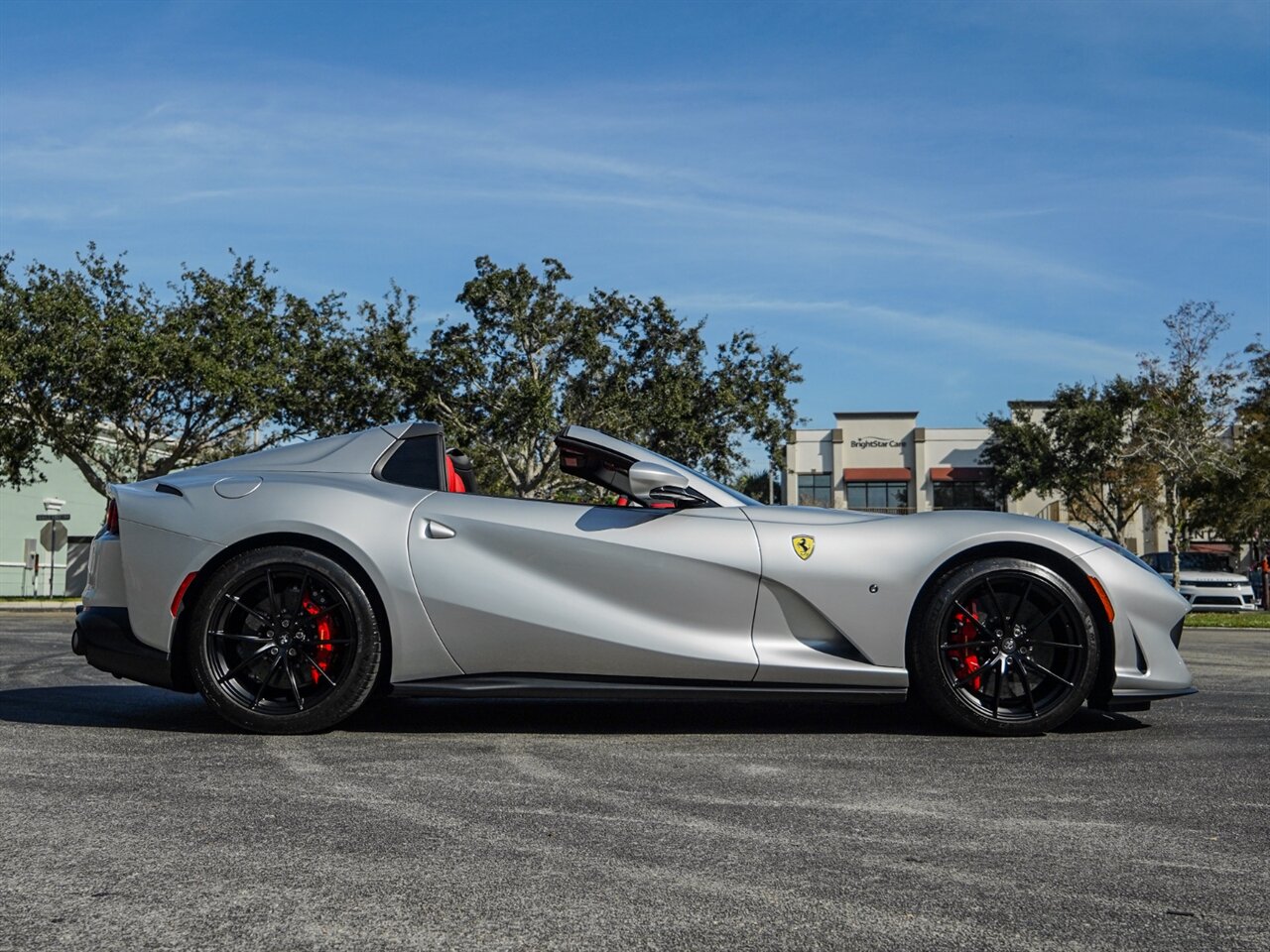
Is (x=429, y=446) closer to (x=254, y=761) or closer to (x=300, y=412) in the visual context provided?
(x=254, y=761)

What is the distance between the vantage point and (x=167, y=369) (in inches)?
1171

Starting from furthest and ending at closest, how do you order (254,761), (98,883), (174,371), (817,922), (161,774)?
(174,371) → (254,761) → (161,774) → (98,883) → (817,922)

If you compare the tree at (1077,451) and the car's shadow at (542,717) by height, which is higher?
the tree at (1077,451)

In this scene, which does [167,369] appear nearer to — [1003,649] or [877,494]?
[1003,649]

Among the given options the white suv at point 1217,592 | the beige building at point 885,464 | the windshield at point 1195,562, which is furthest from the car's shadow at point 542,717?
the beige building at point 885,464

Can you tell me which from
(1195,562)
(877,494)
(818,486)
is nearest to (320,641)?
(1195,562)

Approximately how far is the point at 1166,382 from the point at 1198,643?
74.6 feet

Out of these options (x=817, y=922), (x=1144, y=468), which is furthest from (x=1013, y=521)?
(x=1144, y=468)

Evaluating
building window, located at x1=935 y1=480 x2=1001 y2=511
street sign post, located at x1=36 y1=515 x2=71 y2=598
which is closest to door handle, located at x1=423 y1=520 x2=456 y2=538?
street sign post, located at x1=36 y1=515 x2=71 y2=598

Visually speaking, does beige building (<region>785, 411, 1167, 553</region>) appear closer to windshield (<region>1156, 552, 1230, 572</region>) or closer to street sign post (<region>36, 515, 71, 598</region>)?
windshield (<region>1156, 552, 1230, 572</region>)

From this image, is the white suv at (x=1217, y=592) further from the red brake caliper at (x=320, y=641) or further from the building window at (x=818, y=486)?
the building window at (x=818, y=486)

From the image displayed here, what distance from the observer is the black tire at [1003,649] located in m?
4.63

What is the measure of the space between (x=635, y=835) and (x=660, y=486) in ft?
6.44

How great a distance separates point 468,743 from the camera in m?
4.52
